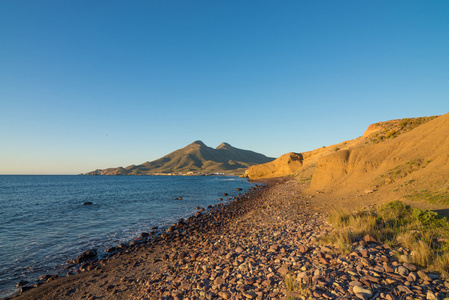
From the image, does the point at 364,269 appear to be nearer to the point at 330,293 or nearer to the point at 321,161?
the point at 330,293

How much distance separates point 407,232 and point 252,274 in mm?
6246

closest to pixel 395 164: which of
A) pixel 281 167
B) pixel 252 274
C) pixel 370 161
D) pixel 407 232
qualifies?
pixel 370 161

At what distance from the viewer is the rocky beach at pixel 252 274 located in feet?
17.0

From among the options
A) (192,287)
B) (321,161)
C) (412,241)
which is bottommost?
(192,287)

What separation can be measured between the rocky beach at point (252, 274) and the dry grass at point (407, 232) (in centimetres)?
37

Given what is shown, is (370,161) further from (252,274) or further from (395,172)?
(252,274)

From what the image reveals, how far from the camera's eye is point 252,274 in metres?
7.07

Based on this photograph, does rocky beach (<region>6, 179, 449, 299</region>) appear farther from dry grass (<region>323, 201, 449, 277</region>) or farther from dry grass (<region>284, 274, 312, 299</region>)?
dry grass (<region>323, 201, 449, 277</region>)

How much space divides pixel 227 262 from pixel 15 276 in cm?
1170

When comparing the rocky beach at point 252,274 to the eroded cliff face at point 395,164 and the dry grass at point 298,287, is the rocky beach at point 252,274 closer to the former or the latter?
the dry grass at point 298,287

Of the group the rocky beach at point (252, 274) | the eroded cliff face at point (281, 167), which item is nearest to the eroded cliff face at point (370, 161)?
the rocky beach at point (252, 274)

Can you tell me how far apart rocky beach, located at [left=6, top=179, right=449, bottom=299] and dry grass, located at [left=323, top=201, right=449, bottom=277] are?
14.5 inches

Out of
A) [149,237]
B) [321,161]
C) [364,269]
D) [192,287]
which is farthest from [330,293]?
[321,161]

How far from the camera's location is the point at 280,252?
855 centimetres
